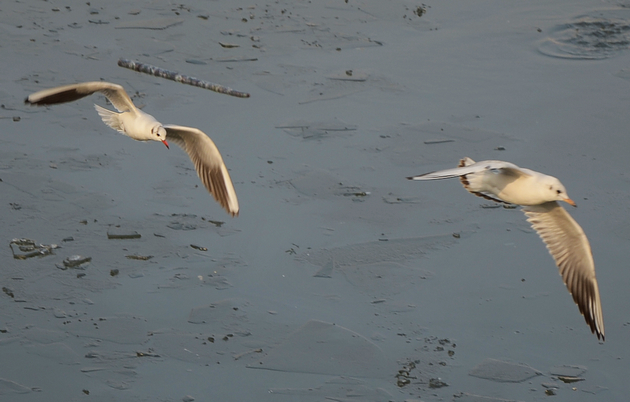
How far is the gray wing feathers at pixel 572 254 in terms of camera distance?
225 inches

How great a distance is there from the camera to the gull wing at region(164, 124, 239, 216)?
589cm

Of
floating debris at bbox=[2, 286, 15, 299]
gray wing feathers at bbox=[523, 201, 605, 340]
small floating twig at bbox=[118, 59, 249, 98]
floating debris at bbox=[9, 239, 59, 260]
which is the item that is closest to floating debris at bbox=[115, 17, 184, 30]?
small floating twig at bbox=[118, 59, 249, 98]

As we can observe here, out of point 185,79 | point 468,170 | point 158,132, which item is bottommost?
point 158,132

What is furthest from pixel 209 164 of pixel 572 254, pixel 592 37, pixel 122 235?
pixel 592 37

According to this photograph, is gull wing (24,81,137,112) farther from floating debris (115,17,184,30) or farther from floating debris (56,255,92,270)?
floating debris (115,17,184,30)

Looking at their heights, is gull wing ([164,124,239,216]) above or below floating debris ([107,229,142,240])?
above

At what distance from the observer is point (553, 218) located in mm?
5914

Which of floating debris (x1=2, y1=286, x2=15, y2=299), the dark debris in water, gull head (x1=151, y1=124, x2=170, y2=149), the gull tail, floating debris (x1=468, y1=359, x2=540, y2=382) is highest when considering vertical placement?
the dark debris in water

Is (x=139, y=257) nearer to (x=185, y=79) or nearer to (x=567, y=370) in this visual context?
(x=185, y=79)

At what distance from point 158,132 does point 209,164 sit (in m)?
0.58

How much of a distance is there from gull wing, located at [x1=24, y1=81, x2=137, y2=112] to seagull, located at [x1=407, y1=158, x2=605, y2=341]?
2.36 meters

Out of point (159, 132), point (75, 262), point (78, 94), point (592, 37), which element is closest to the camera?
point (159, 132)

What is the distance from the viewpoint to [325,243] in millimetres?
6852

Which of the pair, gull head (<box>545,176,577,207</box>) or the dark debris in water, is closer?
gull head (<box>545,176,577,207</box>)
